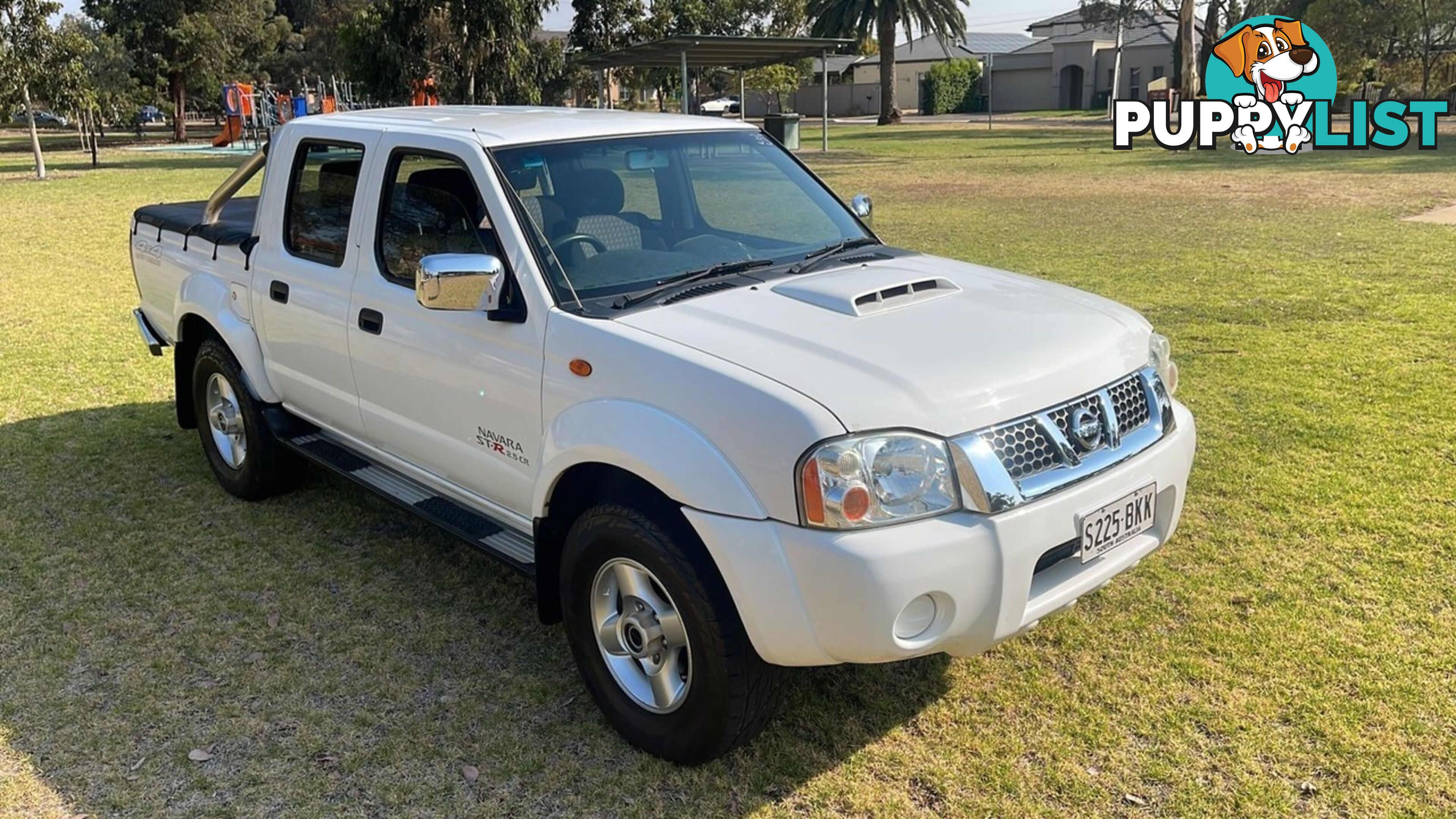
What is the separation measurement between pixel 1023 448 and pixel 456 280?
171 centimetres

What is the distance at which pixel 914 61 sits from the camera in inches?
3044

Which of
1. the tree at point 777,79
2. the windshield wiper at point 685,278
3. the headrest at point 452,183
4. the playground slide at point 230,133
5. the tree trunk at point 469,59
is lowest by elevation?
the windshield wiper at point 685,278

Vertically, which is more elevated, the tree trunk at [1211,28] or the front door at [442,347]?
the tree trunk at [1211,28]

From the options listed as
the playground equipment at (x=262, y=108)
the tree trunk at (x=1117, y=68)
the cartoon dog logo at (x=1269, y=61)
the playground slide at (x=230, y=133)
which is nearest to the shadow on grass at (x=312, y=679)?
the cartoon dog logo at (x=1269, y=61)

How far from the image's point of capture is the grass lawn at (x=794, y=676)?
314 cm

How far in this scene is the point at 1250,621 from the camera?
3965 mm

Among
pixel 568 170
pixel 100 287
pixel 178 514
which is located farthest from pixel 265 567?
pixel 100 287

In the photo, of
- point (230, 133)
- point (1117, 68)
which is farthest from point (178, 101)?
point (1117, 68)

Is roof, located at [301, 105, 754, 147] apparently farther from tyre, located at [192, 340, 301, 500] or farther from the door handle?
tyre, located at [192, 340, 301, 500]

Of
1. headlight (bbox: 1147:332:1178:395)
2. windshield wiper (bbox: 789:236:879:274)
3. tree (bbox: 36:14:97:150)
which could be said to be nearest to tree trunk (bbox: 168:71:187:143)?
tree (bbox: 36:14:97:150)

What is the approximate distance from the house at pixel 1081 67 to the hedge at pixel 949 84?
3.11m

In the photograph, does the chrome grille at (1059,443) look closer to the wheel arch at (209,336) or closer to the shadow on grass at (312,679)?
the shadow on grass at (312,679)

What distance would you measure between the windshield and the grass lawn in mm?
1194

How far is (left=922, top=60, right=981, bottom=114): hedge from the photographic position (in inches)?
2685
